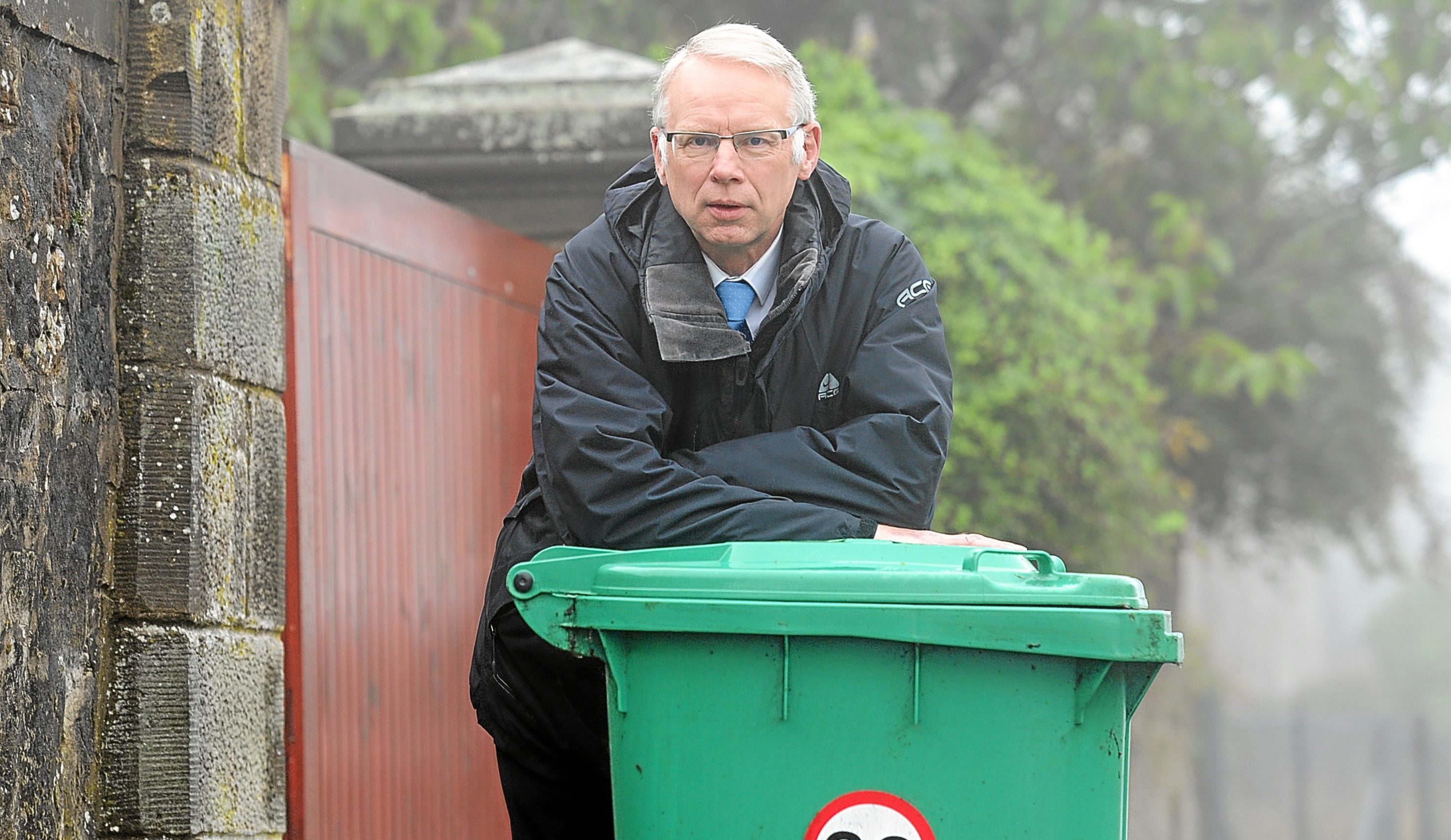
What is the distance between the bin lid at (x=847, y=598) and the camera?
85.3 inches

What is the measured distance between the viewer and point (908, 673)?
2254 mm

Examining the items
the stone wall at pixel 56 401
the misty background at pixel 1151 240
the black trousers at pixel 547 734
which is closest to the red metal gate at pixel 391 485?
the stone wall at pixel 56 401

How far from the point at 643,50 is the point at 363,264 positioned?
254 inches

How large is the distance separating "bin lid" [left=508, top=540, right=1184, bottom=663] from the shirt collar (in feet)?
1.63

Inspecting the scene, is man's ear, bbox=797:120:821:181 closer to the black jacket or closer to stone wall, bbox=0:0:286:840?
the black jacket

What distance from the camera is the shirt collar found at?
105 inches

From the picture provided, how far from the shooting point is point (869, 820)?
2268 millimetres

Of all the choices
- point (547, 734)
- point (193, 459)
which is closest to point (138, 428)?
point (193, 459)

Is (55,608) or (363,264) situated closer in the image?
(55,608)

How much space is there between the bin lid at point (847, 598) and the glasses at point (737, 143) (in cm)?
65

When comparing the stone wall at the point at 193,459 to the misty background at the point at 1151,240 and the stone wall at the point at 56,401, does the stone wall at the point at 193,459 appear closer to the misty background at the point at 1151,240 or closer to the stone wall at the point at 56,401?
the stone wall at the point at 56,401

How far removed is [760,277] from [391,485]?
148 cm

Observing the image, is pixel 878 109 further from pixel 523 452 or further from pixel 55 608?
pixel 55 608

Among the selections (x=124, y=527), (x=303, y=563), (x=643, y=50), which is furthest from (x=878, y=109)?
(x=124, y=527)
